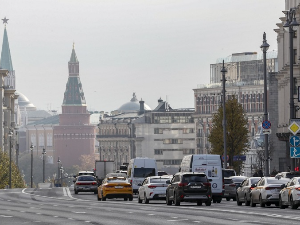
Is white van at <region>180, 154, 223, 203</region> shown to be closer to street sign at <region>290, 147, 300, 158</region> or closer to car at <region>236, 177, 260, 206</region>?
car at <region>236, 177, 260, 206</region>

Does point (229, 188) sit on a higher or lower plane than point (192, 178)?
lower

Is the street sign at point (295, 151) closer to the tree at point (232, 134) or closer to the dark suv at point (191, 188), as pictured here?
the dark suv at point (191, 188)

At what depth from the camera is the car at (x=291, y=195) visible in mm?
44700

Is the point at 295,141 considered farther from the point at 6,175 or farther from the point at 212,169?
the point at 6,175

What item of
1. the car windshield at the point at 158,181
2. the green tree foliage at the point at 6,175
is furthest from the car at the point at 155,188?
the green tree foliage at the point at 6,175

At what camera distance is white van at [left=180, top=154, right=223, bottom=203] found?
59031 millimetres

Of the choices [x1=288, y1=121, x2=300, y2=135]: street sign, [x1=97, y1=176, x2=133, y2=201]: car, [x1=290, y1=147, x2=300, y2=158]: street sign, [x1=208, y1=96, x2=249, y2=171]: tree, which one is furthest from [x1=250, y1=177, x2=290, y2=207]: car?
[x1=208, y1=96, x2=249, y2=171]: tree

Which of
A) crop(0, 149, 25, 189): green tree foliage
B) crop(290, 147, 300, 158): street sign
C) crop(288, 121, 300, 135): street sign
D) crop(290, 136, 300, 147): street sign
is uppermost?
crop(288, 121, 300, 135): street sign

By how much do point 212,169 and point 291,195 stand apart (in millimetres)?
14121

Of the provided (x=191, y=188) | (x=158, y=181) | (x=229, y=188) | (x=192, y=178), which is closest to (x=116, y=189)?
(x=229, y=188)

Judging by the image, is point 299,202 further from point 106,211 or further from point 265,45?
point 265,45

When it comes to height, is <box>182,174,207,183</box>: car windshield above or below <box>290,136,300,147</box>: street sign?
below

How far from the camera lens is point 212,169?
5938cm

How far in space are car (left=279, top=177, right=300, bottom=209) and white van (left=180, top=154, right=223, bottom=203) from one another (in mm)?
11221
